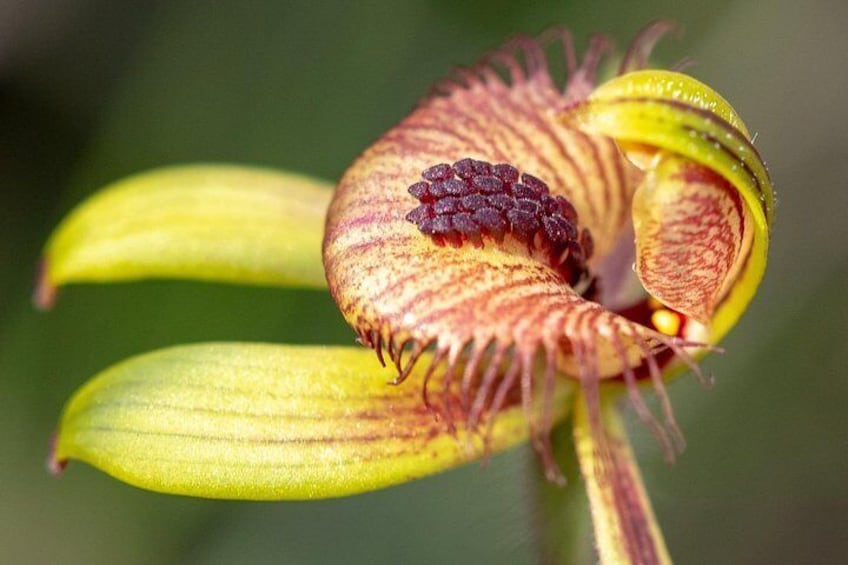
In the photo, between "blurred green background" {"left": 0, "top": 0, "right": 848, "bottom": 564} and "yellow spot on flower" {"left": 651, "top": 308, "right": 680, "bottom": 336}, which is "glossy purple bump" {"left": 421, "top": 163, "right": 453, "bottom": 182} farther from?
"blurred green background" {"left": 0, "top": 0, "right": 848, "bottom": 564}

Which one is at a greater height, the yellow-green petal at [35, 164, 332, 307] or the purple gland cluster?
the purple gland cluster

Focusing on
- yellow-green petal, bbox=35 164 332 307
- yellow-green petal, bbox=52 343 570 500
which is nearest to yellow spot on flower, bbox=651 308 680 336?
yellow-green petal, bbox=52 343 570 500

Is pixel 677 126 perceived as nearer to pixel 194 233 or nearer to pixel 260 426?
pixel 260 426

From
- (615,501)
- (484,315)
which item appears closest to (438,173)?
(484,315)

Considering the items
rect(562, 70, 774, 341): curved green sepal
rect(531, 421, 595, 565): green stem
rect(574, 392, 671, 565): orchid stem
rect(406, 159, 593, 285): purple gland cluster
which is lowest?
rect(531, 421, 595, 565): green stem

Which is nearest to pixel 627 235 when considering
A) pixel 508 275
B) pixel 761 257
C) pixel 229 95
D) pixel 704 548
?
pixel 761 257

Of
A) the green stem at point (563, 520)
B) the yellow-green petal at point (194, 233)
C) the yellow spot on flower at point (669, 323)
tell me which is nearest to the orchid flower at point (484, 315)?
the yellow spot on flower at point (669, 323)

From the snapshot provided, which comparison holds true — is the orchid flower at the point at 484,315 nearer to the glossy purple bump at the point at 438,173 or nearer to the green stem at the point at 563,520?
the glossy purple bump at the point at 438,173
